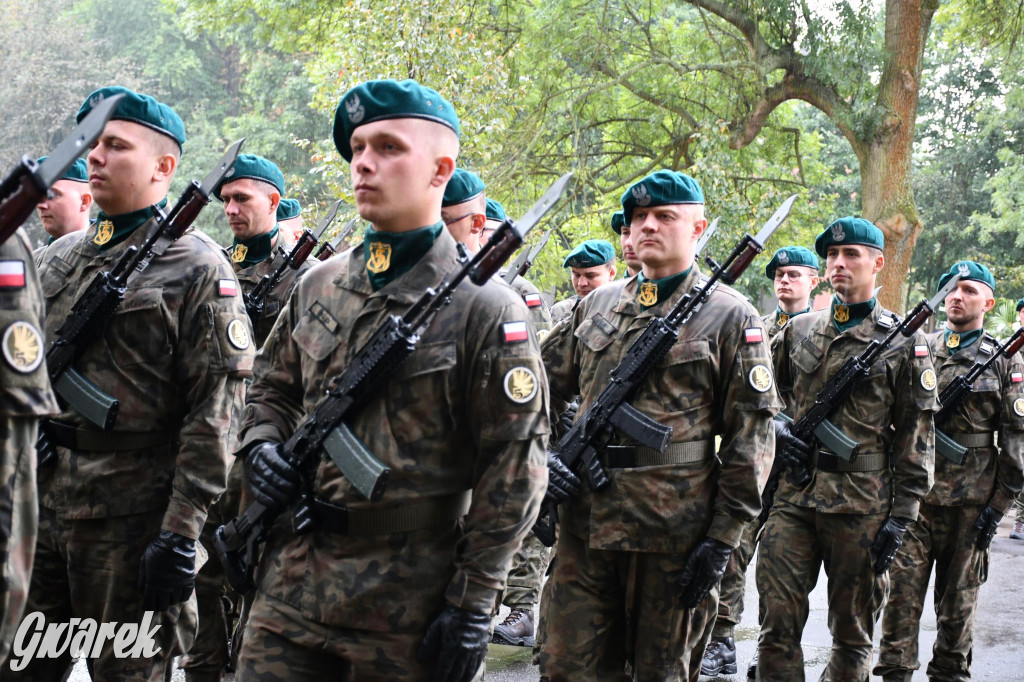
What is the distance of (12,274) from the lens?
2.49m

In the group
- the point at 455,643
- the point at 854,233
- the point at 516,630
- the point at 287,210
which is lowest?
the point at 516,630

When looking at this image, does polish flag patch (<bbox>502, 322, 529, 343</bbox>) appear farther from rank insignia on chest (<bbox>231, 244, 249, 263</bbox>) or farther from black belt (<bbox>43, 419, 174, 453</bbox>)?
rank insignia on chest (<bbox>231, 244, 249, 263</bbox>)

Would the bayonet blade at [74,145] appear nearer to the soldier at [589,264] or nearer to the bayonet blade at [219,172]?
the bayonet blade at [219,172]

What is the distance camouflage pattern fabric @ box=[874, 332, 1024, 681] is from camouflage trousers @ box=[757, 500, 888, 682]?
0.78 m

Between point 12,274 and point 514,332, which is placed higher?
point 514,332

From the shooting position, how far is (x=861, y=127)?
15.3 m

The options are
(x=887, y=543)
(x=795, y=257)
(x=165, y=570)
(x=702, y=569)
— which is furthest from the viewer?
(x=795, y=257)

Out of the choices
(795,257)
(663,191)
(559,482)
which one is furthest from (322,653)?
(795,257)

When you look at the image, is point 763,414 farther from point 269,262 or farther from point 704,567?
point 269,262

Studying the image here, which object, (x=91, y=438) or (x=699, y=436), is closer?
(x=91, y=438)

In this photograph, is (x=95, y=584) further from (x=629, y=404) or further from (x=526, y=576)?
(x=526, y=576)

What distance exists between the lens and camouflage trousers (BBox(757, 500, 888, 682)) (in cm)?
578

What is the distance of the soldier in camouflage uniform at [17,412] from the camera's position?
7.95 ft

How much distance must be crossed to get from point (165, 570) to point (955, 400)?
17.8ft
